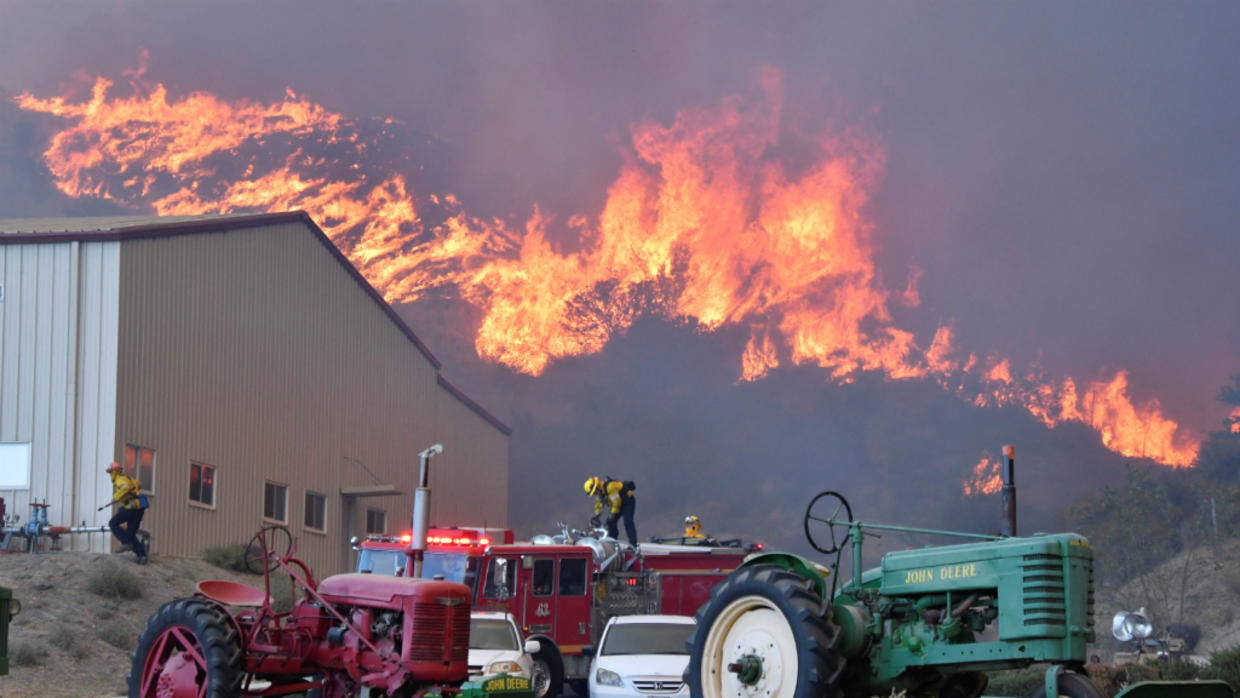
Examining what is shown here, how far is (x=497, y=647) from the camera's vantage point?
1834 centimetres

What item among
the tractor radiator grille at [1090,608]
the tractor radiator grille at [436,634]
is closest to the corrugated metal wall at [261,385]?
the tractor radiator grille at [436,634]

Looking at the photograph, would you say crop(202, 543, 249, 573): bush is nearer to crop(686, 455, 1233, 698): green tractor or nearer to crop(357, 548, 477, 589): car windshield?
crop(357, 548, 477, 589): car windshield

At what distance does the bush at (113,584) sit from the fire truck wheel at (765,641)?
19.0m

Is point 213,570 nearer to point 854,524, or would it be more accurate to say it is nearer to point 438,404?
point 438,404

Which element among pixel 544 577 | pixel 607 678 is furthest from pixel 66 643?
pixel 607 678

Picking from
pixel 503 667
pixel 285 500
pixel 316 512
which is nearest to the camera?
pixel 503 667

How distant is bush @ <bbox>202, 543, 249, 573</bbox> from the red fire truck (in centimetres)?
1241

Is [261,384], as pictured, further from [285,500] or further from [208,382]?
[285,500]

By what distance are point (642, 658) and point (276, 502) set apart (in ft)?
75.0

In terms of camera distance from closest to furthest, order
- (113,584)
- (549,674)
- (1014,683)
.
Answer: (549,674) → (1014,683) → (113,584)

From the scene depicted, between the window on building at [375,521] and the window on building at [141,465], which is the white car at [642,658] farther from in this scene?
the window on building at [375,521]

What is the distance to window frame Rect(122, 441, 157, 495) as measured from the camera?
31766mm

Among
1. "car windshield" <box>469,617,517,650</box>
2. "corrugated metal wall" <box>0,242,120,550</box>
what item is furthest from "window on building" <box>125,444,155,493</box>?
"car windshield" <box>469,617,517,650</box>

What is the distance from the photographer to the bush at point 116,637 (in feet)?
83.0
